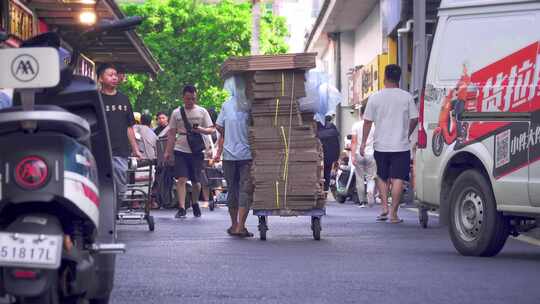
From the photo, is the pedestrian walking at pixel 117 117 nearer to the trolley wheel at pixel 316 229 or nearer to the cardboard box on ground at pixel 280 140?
the cardboard box on ground at pixel 280 140

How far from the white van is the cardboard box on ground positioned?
217 cm

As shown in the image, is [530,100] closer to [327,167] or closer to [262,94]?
[262,94]

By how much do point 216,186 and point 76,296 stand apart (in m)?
20.1

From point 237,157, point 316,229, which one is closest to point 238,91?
point 237,157

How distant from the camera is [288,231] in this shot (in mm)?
15836

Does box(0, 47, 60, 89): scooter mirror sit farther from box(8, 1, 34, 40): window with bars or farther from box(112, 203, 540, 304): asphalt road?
box(8, 1, 34, 40): window with bars

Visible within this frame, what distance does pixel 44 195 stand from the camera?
5.60 m

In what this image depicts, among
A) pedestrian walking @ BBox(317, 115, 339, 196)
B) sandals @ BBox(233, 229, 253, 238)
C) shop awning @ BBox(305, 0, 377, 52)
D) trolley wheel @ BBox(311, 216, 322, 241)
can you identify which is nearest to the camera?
trolley wheel @ BBox(311, 216, 322, 241)

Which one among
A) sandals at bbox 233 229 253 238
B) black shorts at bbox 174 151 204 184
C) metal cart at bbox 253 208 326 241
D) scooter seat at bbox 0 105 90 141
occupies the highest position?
scooter seat at bbox 0 105 90 141

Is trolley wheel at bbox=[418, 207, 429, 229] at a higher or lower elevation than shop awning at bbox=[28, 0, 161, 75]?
lower

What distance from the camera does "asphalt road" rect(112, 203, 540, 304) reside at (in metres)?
8.44

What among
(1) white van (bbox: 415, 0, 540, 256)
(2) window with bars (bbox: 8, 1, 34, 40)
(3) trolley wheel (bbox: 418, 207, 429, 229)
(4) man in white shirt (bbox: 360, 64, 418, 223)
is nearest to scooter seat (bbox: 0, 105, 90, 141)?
(1) white van (bbox: 415, 0, 540, 256)

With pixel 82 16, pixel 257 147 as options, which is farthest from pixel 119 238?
pixel 82 16

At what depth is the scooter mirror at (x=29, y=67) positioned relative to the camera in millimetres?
5730
